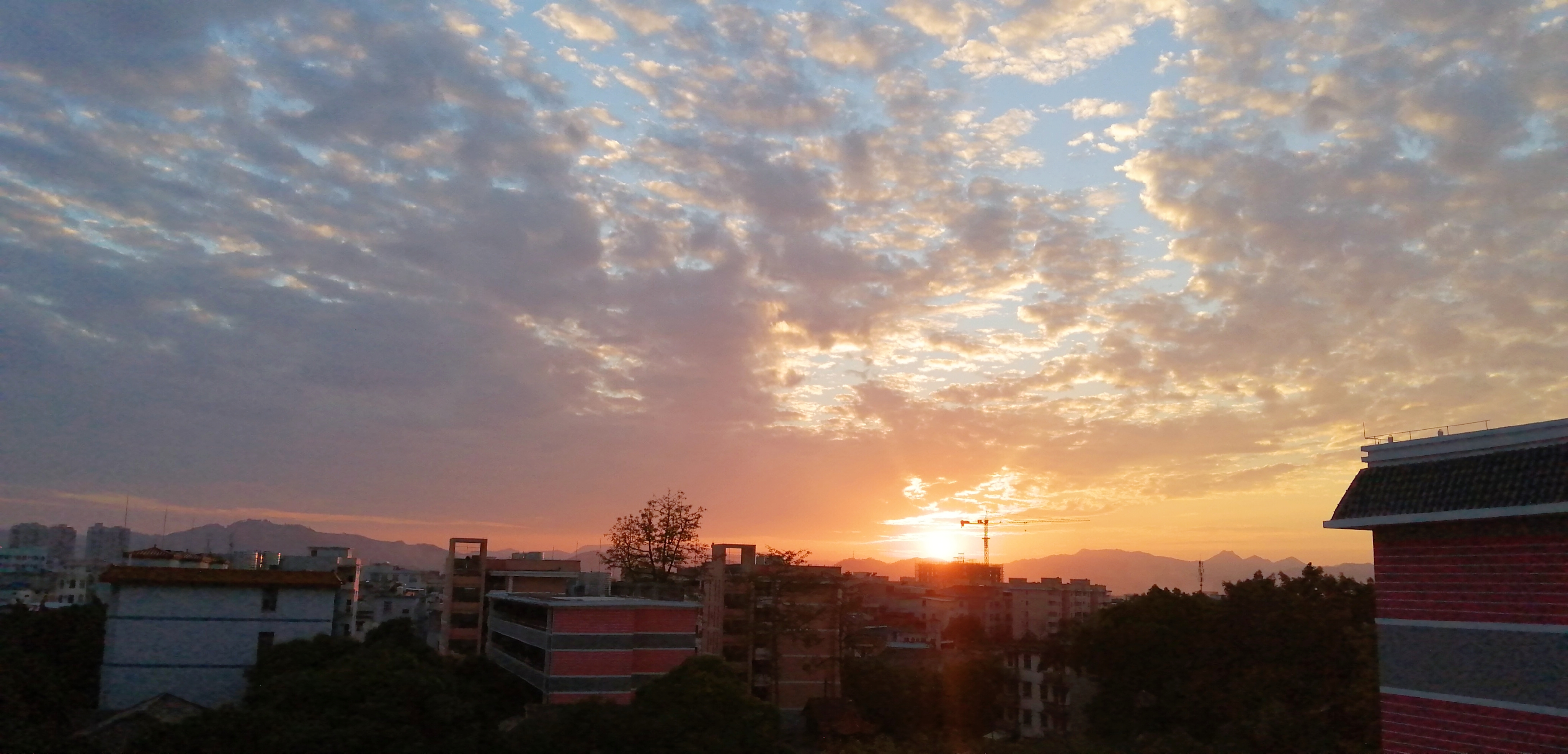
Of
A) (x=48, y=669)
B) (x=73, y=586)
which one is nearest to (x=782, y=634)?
(x=48, y=669)

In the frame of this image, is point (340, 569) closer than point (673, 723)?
No

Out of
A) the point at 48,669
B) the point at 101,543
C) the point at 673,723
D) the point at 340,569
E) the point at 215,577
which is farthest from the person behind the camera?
the point at 101,543

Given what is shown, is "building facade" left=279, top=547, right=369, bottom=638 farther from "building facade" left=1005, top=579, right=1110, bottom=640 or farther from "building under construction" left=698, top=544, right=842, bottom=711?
"building facade" left=1005, top=579, right=1110, bottom=640

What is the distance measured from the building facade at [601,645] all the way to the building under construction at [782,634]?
961 cm

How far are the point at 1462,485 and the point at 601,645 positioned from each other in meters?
31.3

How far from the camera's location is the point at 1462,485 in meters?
16.5

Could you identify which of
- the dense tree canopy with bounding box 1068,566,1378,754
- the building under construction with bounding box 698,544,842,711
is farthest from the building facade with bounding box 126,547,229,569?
the dense tree canopy with bounding box 1068,566,1378,754

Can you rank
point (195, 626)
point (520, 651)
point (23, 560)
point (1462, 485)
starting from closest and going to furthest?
point (1462, 485), point (195, 626), point (520, 651), point (23, 560)

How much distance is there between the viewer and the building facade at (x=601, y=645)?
3906 centimetres

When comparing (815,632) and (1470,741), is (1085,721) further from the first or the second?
(1470,741)

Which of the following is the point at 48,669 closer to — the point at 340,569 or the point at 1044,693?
the point at 340,569

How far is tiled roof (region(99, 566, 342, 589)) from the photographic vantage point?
36.9 meters

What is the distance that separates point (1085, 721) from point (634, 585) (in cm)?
3002

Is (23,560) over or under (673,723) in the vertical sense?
under
